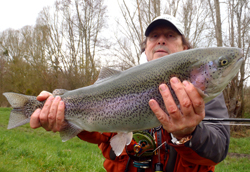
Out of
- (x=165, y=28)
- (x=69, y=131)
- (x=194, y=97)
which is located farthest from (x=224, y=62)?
(x=69, y=131)

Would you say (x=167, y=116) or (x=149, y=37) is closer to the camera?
(x=167, y=116)

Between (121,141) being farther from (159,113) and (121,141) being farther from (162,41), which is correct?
(162,41)

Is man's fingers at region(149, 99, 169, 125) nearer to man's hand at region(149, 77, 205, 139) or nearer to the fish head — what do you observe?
man's hand at region(149, 77, 205, 139)

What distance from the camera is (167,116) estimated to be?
1854 mm

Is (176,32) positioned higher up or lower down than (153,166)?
higher up

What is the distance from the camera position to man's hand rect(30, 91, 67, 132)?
229 centimetres

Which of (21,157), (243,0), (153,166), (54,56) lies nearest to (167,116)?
(153,166)

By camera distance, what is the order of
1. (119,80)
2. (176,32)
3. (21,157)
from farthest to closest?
(21,157)
(176,32)
(119,80)

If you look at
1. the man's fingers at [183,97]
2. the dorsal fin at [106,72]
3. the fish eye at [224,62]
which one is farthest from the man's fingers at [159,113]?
the fish eye at [224,62]

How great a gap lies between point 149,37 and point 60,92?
1.89m

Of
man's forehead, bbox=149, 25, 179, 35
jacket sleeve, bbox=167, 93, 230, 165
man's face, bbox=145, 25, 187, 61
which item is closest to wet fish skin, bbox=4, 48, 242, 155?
jacket sleeve, bbox=167, 93, 230, 165

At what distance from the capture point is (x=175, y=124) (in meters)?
1.84

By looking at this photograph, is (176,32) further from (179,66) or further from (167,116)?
(167,116)

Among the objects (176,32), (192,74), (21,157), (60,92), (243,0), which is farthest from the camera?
(243,0)
